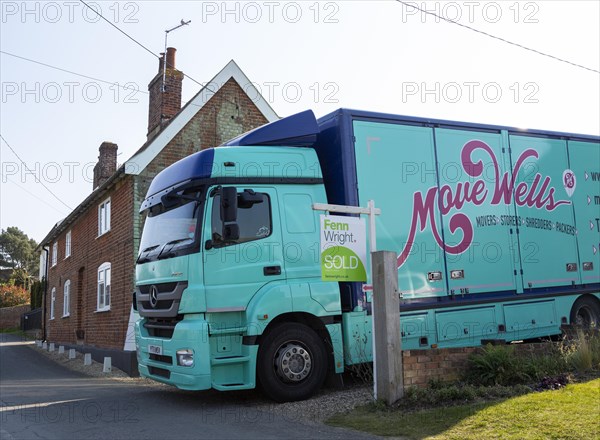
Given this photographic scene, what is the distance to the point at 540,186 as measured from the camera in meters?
10.3

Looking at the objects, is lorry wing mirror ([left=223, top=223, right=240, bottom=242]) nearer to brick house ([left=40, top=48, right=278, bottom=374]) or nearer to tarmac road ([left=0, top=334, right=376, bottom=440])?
tarmac road ([left=0, top=334, right=376, bottom=440])

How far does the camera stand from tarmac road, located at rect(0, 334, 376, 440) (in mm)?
6137

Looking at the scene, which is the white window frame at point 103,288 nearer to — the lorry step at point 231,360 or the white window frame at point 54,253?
the lorry step at point 231,360

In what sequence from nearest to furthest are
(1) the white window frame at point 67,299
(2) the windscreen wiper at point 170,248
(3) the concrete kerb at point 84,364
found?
(2) the windscreen wiper at point 170,248, (3) the concrete kerb at point 84,364, (1) the white window frame at point 67,299

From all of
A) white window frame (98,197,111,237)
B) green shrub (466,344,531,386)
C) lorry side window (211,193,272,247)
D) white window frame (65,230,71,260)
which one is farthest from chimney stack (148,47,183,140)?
green shrub (466,344,531,386)

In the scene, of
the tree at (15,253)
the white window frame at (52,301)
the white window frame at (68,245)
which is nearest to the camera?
the white window frame at (68,245)

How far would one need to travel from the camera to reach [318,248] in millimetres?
8078

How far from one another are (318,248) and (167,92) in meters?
11.5

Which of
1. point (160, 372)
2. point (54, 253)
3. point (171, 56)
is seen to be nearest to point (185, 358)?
point (160, 372)

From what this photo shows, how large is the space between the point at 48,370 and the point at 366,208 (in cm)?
1213

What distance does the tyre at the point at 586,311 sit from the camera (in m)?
10.3

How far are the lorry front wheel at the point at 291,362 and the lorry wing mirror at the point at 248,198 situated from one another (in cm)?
167

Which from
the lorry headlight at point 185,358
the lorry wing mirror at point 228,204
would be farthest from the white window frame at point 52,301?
the lorry wing mirror at point 228,204

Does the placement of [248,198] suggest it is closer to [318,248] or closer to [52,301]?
[318,248]
